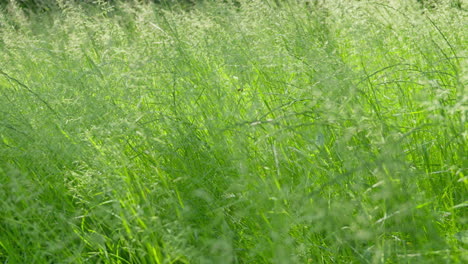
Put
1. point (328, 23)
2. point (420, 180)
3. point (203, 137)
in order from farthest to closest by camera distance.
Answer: point (328, 23)
point (203, 137)
point (420, 180)

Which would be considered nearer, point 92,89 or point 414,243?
point 414,243

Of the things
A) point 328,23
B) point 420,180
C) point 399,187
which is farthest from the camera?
point 328,23

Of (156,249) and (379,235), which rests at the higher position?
(156,249)

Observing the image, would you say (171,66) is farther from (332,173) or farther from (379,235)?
(379,235)

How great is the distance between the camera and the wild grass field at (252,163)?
1.28 m

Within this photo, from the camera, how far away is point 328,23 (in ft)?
11.6

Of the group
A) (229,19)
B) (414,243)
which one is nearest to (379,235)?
(414,243)

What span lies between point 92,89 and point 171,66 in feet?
1.47

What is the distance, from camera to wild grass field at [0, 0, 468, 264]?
128cm

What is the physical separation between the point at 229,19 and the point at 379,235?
2063 mm

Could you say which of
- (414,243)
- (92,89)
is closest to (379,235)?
(414,243)

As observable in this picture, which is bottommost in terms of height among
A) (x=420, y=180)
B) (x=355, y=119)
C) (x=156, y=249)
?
(x=420, y=180)

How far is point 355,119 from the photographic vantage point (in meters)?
1.29

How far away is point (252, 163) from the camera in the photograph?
161 centimetres
